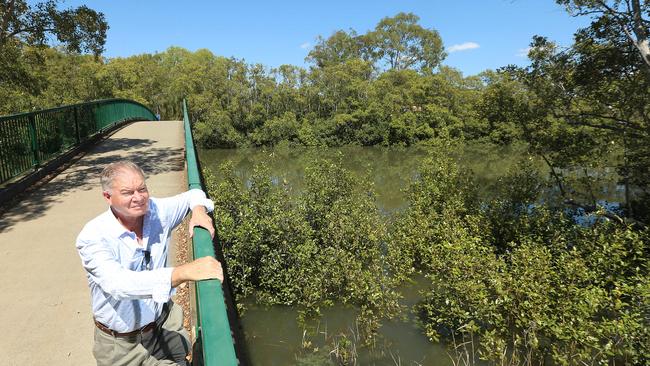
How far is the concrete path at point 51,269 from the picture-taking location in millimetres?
3377

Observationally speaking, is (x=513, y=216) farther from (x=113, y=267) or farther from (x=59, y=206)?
(x=113, y=267)

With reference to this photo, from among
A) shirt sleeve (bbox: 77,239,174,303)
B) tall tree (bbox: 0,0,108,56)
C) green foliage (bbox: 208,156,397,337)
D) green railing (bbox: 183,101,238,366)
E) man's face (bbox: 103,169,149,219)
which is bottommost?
green foliage (bbox: 208,156,397,337)

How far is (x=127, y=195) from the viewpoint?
90.7 inches

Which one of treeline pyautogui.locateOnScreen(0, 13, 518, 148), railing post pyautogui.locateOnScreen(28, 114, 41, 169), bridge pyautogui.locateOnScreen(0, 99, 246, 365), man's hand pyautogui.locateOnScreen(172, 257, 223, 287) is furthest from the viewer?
treeline pyautogui.locateOnScreen(0, 13, 518, 148)

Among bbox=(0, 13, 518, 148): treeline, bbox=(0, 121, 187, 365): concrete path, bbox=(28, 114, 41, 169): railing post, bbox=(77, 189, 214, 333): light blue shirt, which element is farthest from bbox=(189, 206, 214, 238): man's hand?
bbox=(0, 13, 518, 148): treeline

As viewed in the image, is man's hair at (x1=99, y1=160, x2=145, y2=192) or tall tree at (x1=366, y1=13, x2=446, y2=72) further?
tall tree at (x1=366, y1=13, x2=446, y2=72)

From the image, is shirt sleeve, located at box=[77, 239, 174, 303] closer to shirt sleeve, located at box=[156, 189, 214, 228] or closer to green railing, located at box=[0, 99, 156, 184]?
shirt sleeve, located at box=[156, 189, 214, 228]

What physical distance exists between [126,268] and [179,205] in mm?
683

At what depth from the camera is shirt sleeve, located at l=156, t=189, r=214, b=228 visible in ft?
8.93

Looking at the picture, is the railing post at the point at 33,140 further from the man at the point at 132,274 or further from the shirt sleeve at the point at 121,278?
the shirt sleeve at the point at 121,278

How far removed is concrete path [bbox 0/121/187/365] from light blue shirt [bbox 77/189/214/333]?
1313 mm

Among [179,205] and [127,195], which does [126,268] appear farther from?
[179,205]

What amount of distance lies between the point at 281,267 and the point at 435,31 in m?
65.4

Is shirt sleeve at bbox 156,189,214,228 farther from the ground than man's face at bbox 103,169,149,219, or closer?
closer
